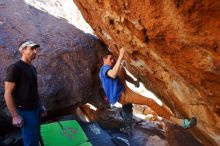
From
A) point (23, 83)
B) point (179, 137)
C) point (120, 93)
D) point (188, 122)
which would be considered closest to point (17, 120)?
point (23, 83)

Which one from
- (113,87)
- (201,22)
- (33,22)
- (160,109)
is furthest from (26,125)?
(33,22)

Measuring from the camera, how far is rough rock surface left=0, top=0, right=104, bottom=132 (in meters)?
6.50

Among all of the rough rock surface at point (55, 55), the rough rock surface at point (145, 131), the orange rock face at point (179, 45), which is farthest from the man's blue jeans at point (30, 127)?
the rough rock surface at point (145, 131)

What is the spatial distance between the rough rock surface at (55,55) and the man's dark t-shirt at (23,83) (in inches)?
74.0

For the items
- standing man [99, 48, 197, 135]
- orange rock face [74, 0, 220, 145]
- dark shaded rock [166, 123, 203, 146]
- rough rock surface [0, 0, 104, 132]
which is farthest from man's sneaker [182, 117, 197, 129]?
rough rock surface [0, 0, 104, 132]

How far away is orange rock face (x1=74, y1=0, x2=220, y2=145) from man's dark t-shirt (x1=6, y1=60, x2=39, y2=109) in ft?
5.34

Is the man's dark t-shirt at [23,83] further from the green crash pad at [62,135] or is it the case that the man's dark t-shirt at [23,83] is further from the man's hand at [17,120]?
the green crash pad at [62,135]

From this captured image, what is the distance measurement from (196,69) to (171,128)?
15.1 feet

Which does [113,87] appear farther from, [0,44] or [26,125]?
[0,44]

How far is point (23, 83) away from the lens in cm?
419

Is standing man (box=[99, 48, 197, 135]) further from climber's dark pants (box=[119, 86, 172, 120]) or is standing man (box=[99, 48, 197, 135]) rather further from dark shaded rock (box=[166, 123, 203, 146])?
dark shaded rock (box=[166, 123, 203, 146])

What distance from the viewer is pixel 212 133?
4770 mm

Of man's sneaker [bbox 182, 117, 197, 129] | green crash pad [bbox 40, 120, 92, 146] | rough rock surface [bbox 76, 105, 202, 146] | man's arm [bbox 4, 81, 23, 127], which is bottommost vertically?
rough rock surface [bbox 76, 105, 202, 146]

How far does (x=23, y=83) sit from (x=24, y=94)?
0.17 meters
